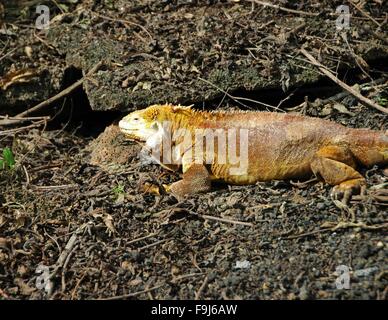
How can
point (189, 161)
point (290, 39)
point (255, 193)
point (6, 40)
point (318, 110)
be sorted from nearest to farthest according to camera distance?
Answer: point (255, 193)
point (189, 161)
point (318, 110)
point (290, 39)
point (6, 40)

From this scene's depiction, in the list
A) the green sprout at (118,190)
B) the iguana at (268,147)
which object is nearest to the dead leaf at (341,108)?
the iguana at (268,147)

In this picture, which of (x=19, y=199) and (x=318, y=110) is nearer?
(x=19, y=199)

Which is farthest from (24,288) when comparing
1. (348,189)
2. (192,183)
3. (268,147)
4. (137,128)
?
(348,189)

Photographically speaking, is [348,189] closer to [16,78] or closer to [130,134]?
[130,134]

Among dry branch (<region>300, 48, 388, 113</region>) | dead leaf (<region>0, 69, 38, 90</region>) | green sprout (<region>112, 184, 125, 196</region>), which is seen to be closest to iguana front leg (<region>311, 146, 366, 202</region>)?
dry branch (<region>300, 48, 388, 113</region>)

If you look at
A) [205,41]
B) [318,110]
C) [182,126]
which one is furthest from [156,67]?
[318,110]

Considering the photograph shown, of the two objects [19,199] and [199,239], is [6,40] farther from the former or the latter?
[199,239]
